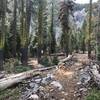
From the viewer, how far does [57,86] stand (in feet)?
49.8

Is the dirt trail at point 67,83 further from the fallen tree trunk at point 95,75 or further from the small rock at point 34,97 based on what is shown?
the fallen tree trunk at point 95,75

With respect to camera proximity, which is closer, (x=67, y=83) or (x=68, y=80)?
(x=67, y=83)

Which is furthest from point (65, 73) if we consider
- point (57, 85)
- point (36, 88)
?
point (36, 88)

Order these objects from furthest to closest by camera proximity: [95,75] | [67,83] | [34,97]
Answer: [67,83]
[95,75]
[34,97]

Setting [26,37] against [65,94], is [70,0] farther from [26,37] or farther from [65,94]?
[65,94]

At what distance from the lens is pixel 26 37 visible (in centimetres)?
3269

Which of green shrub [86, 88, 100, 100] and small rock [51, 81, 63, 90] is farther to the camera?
small rock [51, 81, 63, 90]

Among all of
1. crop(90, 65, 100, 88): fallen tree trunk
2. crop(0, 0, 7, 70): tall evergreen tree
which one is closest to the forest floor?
crop(90, 65, 100, 88): fallen tree trunk

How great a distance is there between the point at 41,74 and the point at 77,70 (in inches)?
96.3

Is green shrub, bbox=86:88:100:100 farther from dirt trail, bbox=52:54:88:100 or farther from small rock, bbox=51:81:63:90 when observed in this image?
small rock, bbox=51:81:63:90

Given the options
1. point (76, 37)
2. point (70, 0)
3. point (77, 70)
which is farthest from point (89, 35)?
point (76, 37)

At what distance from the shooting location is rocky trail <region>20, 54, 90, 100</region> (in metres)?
14.1

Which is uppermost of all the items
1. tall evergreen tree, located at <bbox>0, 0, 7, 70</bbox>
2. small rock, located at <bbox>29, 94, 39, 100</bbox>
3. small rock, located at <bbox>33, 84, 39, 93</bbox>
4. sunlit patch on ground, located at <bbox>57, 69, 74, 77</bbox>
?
tall evergreen tree, located at <bbox>0, 0, 7, 70</bbox>

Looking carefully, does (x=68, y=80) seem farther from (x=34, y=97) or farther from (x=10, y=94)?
(x=10, y=94)
